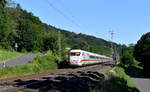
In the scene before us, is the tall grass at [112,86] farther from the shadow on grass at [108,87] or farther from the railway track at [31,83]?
the railway track at [31,83]

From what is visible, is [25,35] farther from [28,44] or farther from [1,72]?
[1,72]

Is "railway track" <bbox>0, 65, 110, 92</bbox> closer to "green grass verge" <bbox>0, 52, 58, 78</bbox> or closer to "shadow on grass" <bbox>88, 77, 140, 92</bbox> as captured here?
"shadow on grass" <bbox>88, 77, 140, 92</bbox>

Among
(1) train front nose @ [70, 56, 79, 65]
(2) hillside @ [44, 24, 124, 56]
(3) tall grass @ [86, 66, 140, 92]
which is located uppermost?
(2) hillside @ [44, 24, 124, 56]

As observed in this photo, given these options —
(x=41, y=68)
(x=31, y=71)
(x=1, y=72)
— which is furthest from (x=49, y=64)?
(x=1, y=72)

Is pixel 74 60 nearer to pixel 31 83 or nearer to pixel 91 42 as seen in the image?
pixel 31 83

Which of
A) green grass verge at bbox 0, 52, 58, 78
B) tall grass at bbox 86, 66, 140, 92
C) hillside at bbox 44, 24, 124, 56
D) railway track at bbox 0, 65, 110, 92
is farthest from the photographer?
hillside at bbox 44, 24, 124, 56

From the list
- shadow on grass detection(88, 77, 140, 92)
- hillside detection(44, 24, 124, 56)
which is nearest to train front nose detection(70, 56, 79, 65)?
shadow on grass detection(88, 77, 140, 92)

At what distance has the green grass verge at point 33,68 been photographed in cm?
3506

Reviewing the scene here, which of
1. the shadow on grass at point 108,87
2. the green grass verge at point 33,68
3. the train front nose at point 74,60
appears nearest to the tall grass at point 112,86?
the shadow on grass at point 108,87

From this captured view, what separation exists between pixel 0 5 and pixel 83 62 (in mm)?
17081

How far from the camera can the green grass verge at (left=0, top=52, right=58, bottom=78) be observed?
35056mm

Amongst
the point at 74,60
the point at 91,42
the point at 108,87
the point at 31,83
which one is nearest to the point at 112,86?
the point at 108,87

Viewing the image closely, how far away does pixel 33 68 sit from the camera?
43406 millimetres

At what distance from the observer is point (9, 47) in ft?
338
